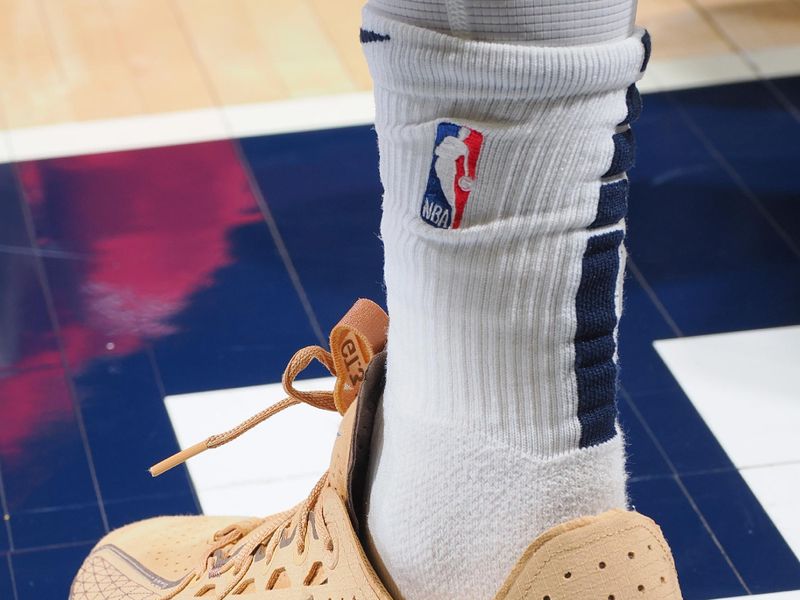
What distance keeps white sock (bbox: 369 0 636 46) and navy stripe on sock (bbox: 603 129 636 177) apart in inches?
2.0

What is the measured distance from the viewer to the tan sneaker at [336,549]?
65 centimetres

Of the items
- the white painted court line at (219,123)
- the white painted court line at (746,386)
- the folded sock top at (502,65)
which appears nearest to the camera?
the folded sock top at (502,65)

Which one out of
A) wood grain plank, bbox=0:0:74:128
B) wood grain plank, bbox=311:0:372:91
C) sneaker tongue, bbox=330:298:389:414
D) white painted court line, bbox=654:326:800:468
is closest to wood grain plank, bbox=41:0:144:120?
wood grain plank, bbox=0:0:74:128

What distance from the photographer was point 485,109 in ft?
2.01

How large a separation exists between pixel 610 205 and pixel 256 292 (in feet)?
3.32

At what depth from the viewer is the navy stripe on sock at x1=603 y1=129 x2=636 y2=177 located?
64 centimetres

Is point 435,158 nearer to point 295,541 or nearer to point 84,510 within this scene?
point 295,541

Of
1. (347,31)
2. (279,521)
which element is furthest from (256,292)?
(347,31)

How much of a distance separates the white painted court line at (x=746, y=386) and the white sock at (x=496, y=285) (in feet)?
2.29

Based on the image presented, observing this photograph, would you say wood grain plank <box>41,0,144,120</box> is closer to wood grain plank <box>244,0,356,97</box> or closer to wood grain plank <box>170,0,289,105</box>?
wood grain plank <box>170,0,289,105</box>

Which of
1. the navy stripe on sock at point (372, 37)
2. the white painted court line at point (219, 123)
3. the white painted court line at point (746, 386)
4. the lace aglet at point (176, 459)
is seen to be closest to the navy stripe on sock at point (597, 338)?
the navy stripe on sock at point (372, 37)

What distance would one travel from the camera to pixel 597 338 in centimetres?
66

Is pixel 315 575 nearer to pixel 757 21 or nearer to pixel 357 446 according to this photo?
pixel 357 446

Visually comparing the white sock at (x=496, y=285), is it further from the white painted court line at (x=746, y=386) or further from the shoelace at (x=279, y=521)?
the white painted court line at (x=746, y=386)
